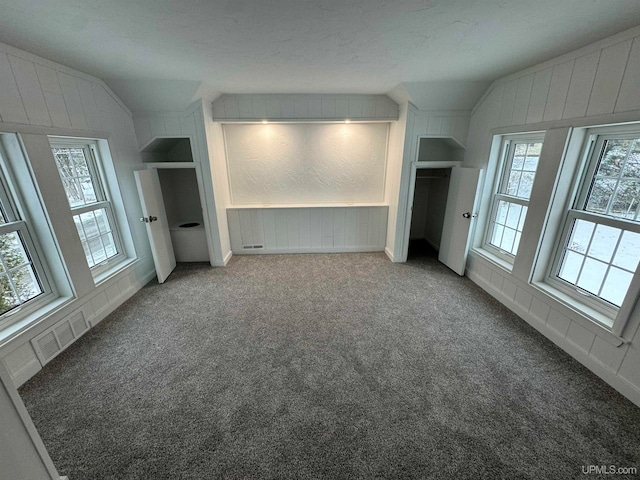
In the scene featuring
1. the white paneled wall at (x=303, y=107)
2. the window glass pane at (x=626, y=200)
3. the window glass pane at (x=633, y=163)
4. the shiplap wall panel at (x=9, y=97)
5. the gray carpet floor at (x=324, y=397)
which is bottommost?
the gray carpet floor at (x=324, y=397)

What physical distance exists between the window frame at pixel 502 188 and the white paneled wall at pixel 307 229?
142 centimetres

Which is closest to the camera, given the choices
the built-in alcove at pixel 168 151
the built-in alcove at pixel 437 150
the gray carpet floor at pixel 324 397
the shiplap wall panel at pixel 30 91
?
the gray carpet floor at pixel 324 397

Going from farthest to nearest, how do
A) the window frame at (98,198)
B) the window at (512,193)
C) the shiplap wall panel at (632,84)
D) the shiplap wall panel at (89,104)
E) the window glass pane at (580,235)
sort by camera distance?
the window at (512,193)
the window frame at (98,198)
the shiplap wall panel at (89,104)
the window glass pane at (580,235)
the shiplap wall panel at (632,84)

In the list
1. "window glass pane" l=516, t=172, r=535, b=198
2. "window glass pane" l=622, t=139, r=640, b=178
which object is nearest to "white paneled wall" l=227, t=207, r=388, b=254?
"window glass pane" l=516, t=172, r=535, b=198

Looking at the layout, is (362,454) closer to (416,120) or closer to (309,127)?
(416,120)

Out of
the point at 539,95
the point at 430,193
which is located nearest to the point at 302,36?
the point at 539,95

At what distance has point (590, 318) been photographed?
193 cm

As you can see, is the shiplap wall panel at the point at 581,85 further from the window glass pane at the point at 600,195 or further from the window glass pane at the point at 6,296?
the window glass pane at the point at 6,296

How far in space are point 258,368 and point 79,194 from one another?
249cm

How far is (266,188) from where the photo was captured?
13.2 ft

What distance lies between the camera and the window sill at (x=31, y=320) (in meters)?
1.79

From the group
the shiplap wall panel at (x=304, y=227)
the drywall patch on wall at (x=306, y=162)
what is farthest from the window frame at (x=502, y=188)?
the shiplap wall panel at (x=304, y=227)

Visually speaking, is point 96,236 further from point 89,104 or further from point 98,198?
point 89,104

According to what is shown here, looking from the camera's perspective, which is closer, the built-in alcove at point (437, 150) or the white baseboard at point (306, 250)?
the built-in alcove at point (437, 150)
